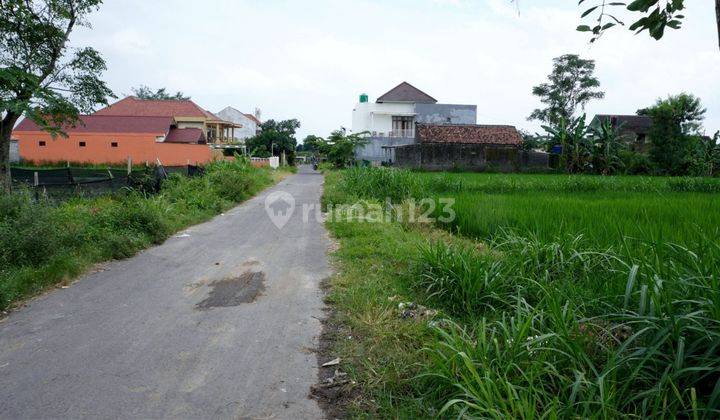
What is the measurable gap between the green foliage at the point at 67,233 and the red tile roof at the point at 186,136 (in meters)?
29.5

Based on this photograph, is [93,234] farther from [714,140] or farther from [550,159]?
[714,140]

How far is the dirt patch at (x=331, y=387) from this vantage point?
306 centimetres

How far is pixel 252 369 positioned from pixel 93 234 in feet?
16.6

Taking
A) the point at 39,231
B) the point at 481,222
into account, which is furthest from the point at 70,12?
the point at 481,222

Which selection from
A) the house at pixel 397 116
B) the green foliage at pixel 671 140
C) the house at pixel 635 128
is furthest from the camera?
the house at pixel 397 116

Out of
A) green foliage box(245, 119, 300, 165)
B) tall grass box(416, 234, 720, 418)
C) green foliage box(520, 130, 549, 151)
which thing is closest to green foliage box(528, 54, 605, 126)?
green foliage box(520, 130, 549, 151)

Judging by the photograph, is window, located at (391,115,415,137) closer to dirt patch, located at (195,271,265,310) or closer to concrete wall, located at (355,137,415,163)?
concrete wall, located at (355,137,415,163)

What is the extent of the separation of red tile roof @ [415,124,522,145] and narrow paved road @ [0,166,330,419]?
101 feet

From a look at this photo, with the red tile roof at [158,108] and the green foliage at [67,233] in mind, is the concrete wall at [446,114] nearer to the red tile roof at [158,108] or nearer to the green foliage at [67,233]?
the red tile roof at [158,108]

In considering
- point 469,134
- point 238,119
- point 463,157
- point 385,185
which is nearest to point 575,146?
point 463,157

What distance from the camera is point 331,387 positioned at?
334cm

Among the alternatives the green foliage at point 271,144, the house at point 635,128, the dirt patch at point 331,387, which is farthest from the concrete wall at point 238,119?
the dirt patch at point 331,387

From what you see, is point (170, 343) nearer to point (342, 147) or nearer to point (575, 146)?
point (575, 146)

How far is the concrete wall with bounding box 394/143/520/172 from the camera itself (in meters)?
32.7
